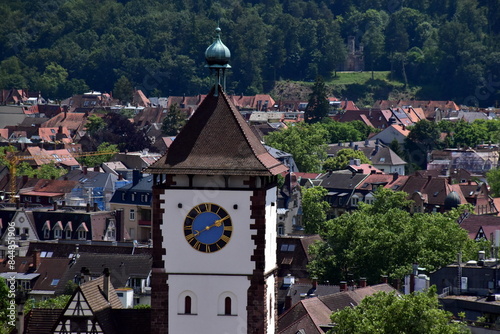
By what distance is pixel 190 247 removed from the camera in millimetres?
43406

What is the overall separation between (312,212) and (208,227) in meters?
87.9

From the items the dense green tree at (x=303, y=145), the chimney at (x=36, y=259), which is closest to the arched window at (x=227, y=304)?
the chimney at (x=36, y=259)

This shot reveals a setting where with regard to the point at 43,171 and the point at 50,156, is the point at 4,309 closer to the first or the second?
the point at 43,171

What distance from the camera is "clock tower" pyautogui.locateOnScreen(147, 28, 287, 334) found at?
4322 centimetres

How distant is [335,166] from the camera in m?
170

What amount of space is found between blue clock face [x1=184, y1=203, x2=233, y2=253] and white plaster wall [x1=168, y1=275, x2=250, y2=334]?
780 mm

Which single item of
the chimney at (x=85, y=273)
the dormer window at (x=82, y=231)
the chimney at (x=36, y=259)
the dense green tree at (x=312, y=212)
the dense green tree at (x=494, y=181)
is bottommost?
the chimney at (x=85, y=273)

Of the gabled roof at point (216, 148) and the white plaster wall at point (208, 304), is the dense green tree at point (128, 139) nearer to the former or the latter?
the gabled roof at point (216, 148)

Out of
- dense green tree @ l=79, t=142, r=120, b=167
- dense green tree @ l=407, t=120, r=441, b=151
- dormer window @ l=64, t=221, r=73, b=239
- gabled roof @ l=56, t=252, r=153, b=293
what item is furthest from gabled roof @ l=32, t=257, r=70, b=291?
dense green tree @ l=407, t=120, r=441, b=151

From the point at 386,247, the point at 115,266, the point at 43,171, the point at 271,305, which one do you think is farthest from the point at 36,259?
the point at 43,171

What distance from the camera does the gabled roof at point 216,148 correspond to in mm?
43344

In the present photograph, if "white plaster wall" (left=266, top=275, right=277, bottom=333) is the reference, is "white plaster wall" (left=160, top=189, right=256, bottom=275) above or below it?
above

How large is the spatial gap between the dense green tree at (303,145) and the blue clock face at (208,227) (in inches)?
5056

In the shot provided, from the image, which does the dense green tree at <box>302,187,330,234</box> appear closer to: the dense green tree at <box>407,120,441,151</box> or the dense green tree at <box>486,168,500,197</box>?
the dense green tree at <box>486,168,500,197</box>
